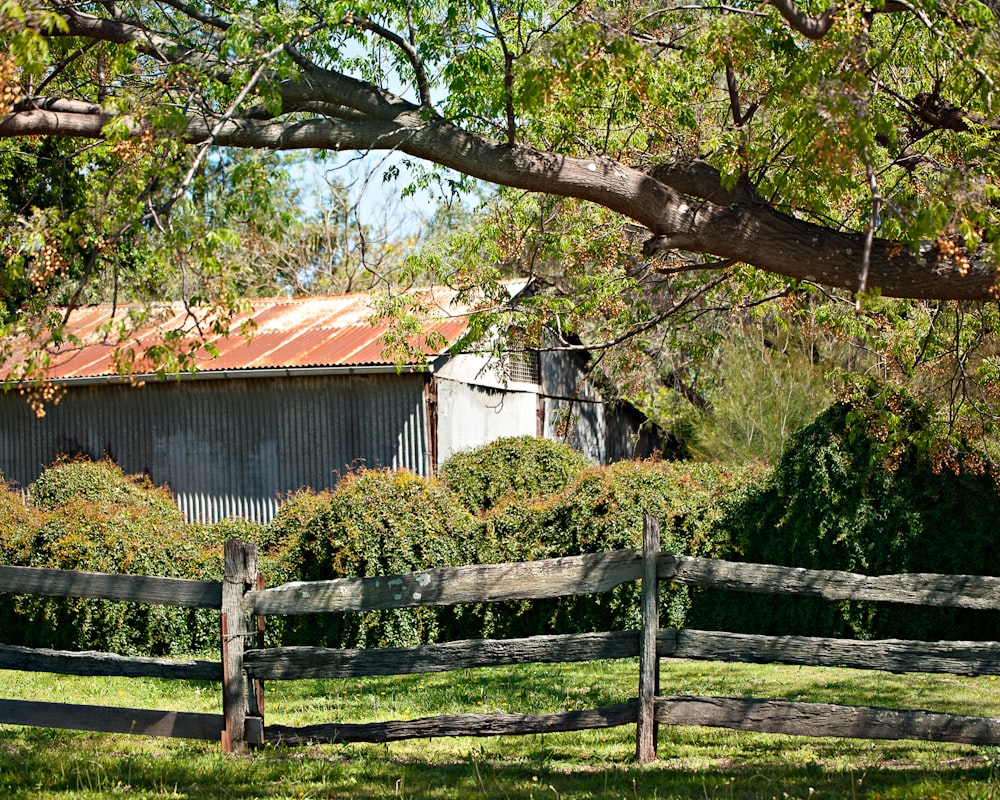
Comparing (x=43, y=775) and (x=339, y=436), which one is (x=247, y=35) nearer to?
(x=43, y=775)

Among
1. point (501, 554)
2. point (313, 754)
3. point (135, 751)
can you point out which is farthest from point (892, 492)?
point (135, 751)

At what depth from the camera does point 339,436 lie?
18.7 m

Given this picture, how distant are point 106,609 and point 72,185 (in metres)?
8.05

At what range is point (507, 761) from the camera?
22.7ft

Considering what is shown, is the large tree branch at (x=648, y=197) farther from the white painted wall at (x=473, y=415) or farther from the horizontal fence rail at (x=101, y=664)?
the white painted wall at (x=473, y=415)

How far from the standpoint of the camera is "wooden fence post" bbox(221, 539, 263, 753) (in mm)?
6867

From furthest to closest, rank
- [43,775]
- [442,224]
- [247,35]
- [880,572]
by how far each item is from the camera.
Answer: [442,224]
[880,572]
[247,35]
[43,775]

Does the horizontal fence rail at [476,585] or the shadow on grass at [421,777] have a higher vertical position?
the horizontal fence rail at [476,585]

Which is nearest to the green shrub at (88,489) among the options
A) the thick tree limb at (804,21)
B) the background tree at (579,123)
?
the background tree at (579,123)

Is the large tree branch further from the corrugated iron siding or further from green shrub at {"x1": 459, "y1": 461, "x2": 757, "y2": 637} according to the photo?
the corrugated iron siding

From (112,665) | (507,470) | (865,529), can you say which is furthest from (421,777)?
(507,470)

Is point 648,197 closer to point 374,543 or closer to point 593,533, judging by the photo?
point 593,533

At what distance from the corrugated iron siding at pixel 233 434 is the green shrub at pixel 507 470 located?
160 centimetres

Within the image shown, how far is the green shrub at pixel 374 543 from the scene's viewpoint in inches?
482
